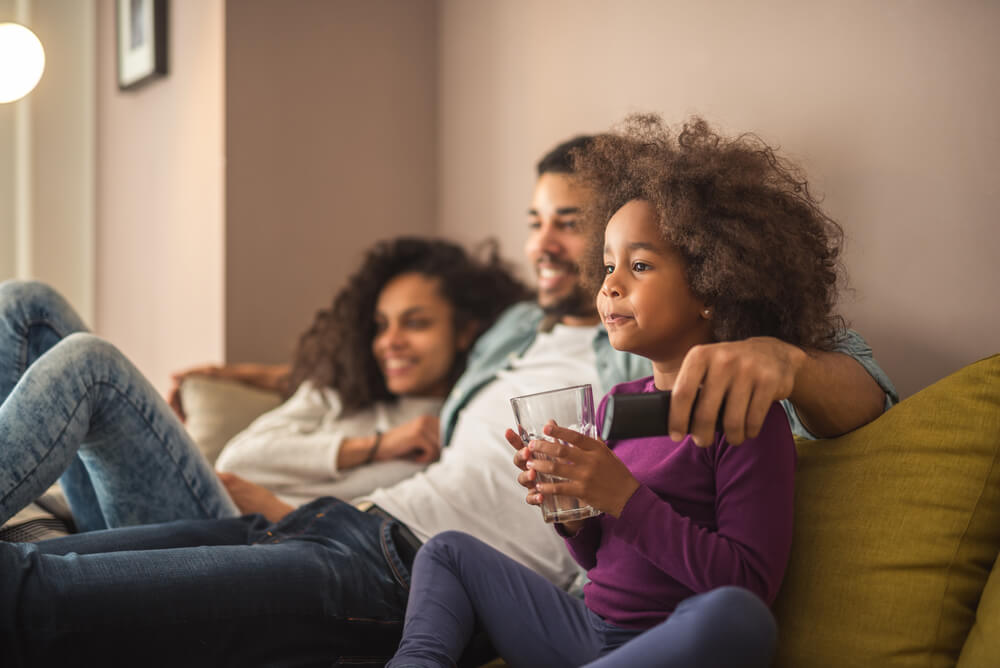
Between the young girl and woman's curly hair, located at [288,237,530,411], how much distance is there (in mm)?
917

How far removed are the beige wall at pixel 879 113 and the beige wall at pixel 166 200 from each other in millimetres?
1228

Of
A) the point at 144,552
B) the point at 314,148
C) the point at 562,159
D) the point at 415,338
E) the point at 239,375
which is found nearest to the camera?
the point at 144,552

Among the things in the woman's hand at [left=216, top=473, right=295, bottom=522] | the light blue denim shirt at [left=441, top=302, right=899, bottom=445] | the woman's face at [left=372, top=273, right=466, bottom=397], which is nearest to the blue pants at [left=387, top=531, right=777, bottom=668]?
the light blue denim shirt at [left=441, top=302, right=899, bottom=445]

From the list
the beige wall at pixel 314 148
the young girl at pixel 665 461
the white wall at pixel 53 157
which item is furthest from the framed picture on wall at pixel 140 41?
the young girl at pixel 665 461

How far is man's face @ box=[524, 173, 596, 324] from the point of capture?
5.64 ft

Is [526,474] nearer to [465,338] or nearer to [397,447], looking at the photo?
[397,447]

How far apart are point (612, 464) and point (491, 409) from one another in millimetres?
772

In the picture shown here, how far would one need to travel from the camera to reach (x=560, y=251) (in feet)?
5.68

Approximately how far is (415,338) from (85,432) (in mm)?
889

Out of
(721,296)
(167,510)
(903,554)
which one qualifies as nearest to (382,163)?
(167,510)

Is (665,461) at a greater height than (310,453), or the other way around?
(665,461)

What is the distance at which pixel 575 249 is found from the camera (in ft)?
5.65

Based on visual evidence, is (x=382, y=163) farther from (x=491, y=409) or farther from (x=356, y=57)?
(x=491, y=409)

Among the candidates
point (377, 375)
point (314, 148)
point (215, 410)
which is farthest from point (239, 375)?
point (314, 148)
